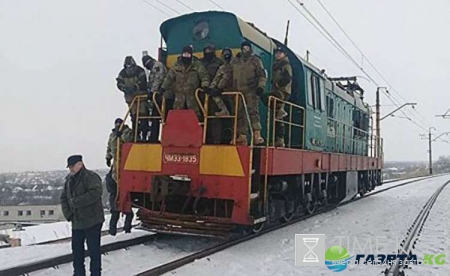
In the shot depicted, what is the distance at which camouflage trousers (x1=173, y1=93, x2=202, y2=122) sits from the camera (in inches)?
345

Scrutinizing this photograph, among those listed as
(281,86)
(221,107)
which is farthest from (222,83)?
(281,86)

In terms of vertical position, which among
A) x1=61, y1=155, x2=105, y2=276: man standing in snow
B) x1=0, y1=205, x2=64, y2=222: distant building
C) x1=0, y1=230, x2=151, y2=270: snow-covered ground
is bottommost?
x1=0, y1=205, x2=64, y2=222: distant building

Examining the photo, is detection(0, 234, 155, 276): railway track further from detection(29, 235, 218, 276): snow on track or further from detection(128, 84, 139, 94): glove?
detection(128, 84, 139, 94): glove

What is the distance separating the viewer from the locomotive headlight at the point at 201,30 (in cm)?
973

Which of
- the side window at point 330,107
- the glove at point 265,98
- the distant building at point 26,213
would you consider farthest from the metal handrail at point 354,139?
the distant building at point 26,213

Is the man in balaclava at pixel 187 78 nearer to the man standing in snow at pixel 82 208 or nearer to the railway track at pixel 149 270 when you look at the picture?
the railway track at pixel 149 270

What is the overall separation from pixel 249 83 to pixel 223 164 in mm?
1471

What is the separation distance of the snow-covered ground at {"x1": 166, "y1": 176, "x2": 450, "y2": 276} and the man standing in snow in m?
1.07

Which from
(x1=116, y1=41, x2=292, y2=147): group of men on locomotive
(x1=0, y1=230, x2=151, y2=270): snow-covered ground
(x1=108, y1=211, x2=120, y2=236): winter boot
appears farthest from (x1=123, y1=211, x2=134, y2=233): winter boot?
(x1=116, y1=41, x2=292, y2=147): group of men on locomotive

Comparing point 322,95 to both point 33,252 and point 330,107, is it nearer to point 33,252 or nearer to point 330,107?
point 330,107

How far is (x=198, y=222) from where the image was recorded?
802 centimetres

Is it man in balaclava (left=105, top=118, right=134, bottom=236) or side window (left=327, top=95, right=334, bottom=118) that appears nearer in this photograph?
man in balaclava (left=105, top=118, right=134, bottom=236)

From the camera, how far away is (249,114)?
8.59m

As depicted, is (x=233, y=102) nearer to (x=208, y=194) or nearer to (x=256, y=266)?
(x=208, y=194)
